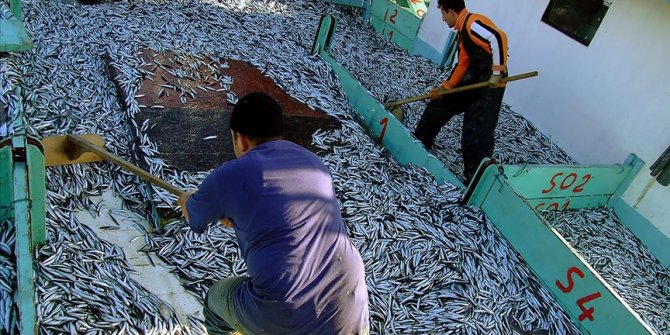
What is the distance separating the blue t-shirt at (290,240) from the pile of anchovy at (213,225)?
1.36m

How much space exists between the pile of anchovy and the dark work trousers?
59cm

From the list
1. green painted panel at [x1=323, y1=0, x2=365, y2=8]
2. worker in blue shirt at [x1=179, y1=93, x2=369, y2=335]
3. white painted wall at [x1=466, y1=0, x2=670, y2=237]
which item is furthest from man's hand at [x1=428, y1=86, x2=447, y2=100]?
green painted panel at [x1=323, y1=0, x2=365, y2=8]

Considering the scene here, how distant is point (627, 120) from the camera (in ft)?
20.6

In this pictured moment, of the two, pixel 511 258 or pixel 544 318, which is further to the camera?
pixel 511 258

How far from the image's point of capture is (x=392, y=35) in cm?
1072

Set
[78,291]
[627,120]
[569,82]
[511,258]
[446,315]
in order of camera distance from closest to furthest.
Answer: [78,291], [446,315], [511,258], [627,120], [569,82]

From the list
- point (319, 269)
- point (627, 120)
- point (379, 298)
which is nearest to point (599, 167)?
point (627, 120)

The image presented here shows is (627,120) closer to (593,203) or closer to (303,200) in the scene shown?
(593,203)

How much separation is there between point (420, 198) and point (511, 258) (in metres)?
1.09

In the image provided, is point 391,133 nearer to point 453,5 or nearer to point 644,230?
point 453,5

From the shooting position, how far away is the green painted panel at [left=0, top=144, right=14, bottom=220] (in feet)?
9.48

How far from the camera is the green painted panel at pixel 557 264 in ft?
11.5

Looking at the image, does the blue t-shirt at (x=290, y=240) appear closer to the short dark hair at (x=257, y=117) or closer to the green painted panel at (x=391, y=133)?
the short dark hair at (x=257, y=117)

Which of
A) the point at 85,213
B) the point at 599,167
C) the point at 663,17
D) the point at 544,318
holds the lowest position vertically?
the point at 85,213
